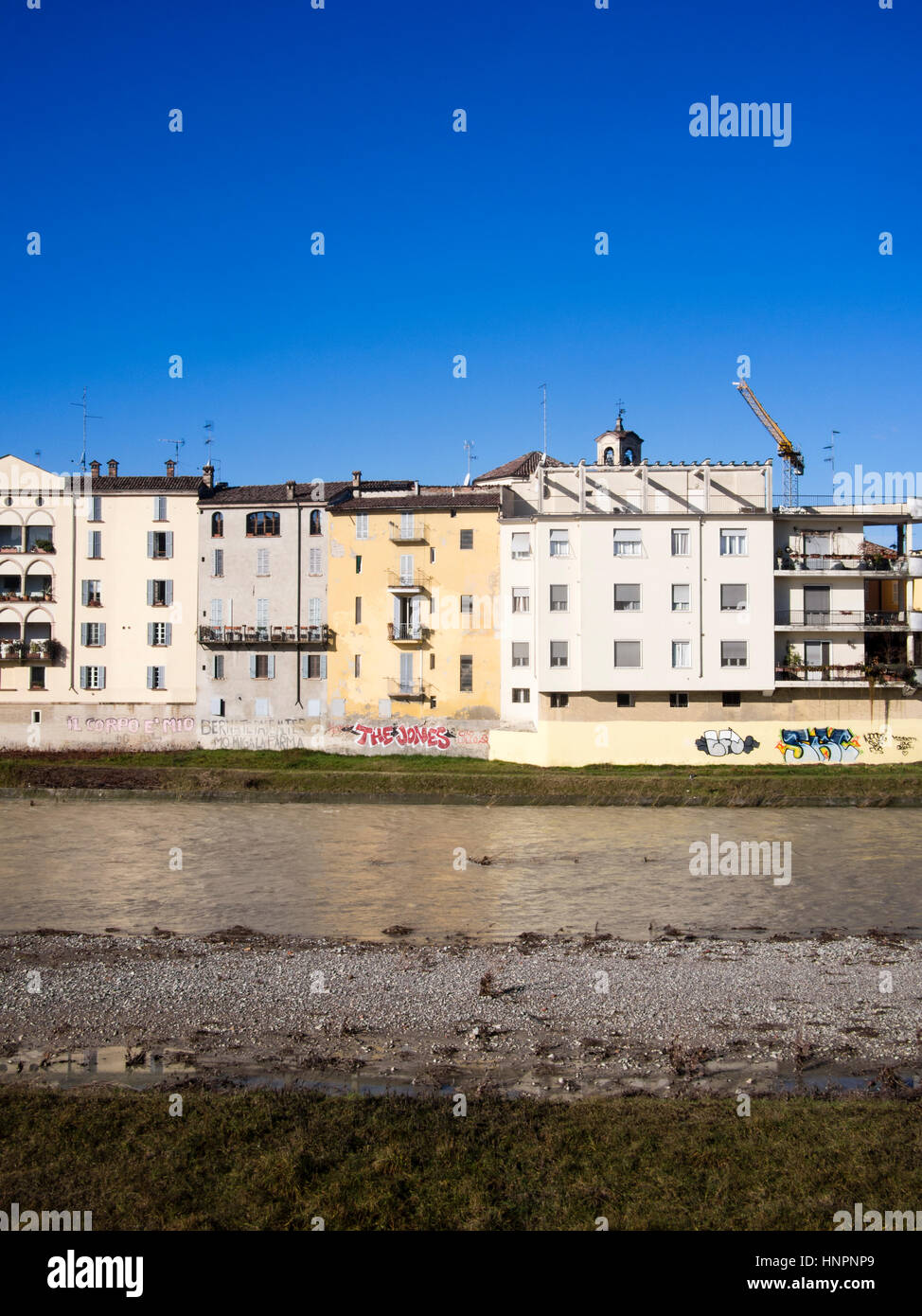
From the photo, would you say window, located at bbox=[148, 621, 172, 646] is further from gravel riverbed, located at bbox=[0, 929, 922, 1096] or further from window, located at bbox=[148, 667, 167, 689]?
gravel riverbed, located at bbox=[0, 929, 922, 1096]

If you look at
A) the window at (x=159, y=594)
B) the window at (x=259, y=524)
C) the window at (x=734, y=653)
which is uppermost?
the window at (x=259, y=524)

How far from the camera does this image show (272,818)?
144 ft

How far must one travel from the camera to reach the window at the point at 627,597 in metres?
53.1

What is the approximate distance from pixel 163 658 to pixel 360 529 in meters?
13.1

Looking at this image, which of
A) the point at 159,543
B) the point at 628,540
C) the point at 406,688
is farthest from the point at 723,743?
the point at 159,543

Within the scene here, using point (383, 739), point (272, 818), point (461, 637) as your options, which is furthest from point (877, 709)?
point (272, 818)

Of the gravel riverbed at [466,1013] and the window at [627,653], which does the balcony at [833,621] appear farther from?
the gravel riverbed at [466,1013]

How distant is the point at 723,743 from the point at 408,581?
18610 mm

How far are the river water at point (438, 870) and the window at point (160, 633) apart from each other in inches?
547

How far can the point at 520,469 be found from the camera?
62938mm

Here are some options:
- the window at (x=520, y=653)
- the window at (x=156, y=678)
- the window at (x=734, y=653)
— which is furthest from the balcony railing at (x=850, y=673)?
the window at (x=156, y=678)

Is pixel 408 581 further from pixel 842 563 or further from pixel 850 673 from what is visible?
pixel 850 673
